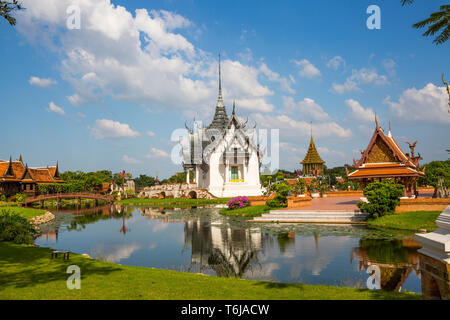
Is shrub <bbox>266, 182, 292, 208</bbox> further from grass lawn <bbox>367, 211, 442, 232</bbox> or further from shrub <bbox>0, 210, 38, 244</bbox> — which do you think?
shrub <bbox>0, 210, 38, 244</bbox>

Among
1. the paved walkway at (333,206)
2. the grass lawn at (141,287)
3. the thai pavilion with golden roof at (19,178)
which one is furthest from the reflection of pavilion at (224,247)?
the thai pavilion with golden roof at (19,178)

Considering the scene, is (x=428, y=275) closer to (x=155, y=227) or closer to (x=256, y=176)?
(x=155, y=227)

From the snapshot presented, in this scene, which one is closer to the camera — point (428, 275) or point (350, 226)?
point (428, 275)

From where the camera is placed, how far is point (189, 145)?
4584cm

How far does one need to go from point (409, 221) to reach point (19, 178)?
1807 inches

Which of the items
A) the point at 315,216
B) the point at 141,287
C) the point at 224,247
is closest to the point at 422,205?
the point at 315,216

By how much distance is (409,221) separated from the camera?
1412 centimetres

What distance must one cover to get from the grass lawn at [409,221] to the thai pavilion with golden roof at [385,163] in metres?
4.74

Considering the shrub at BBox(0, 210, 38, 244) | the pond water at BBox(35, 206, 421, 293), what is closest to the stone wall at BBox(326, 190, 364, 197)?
the pond water at BBox(35, 206, 421, 293)

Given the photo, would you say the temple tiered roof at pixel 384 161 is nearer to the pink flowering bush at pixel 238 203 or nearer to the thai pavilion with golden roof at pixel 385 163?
the thai pavilion with golden roof at pixel 385 163

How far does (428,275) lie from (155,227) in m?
17.3

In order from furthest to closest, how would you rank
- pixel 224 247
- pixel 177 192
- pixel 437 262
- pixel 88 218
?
pixel 177 192 → pixel 88 218 → pixel 224 247 → pixel 437 262

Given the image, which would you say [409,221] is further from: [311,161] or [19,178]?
[311,161]

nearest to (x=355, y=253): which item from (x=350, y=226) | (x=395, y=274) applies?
(x=395, y=274)
